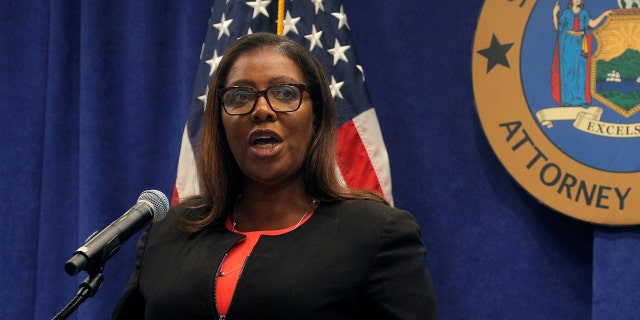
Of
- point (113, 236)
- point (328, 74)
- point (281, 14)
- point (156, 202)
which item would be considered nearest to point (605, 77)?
point (328, 74)

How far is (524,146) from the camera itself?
2.88 m

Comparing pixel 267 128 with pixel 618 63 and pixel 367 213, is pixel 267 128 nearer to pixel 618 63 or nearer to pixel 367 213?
pixel 367 213

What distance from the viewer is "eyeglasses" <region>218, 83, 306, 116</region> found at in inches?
71.8

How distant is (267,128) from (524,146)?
131cm

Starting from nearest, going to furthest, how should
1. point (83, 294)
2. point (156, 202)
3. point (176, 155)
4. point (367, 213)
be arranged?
point (83, 294)
point (156, 202)
point (367, 213)
point (176, 155)

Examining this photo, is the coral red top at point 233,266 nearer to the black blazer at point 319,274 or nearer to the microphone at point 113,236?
the black blazer at point 319,274

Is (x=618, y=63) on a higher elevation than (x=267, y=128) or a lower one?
higher

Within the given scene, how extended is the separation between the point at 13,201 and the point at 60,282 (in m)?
0.40

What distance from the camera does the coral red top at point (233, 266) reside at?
1.69 metres

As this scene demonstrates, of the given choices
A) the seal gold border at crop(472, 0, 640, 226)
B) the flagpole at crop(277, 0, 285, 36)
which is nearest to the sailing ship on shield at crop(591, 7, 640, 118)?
the seal gold border at crop(472, 0, 640, 226)

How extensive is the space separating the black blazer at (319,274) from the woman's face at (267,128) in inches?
5.1

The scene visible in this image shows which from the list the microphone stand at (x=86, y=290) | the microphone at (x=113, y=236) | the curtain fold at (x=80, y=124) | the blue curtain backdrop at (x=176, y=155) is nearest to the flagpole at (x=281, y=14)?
the blue curtain backdrop at (x=176, y=155)

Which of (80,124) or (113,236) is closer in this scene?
(113,236)

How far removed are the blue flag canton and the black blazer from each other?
110 cm
